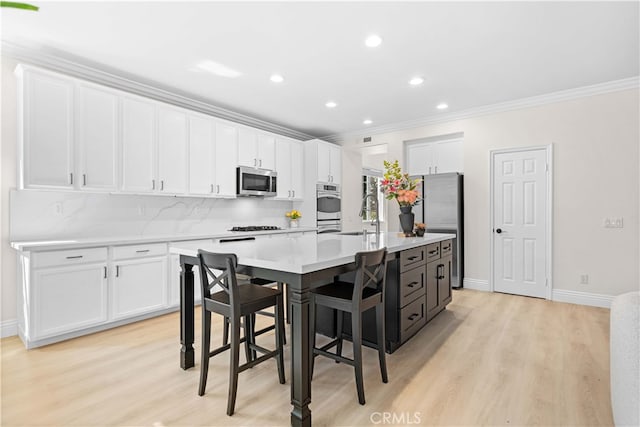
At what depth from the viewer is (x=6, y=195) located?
3.05 metres

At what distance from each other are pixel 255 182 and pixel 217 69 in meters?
1.82

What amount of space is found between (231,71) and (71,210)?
2.21 m

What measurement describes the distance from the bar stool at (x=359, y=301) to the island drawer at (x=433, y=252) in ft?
3.42

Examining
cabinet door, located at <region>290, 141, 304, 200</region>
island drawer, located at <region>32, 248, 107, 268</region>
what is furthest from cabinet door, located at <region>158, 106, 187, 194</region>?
cabinet door, located at <region>290, 141, 304, 200</region>

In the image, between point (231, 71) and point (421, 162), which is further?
point (421, 162)

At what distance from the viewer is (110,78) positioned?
3.59m

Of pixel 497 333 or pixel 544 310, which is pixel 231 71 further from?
pixel 544 310

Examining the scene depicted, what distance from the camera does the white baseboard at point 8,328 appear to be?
301cm

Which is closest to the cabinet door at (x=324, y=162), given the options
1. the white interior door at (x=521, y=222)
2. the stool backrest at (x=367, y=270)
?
the white interior door at (x=521, y=222)

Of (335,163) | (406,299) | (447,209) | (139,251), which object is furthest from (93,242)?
(447,209)

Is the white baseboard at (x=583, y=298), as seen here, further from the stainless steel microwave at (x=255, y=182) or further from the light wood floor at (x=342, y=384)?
the stainless steel microwave at (x=255, y=182)

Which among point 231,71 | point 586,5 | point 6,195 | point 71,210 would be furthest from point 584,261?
point 6,195

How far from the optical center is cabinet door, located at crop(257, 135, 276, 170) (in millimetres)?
5117

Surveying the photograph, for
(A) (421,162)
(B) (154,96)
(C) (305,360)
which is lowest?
(C) (305,360)
